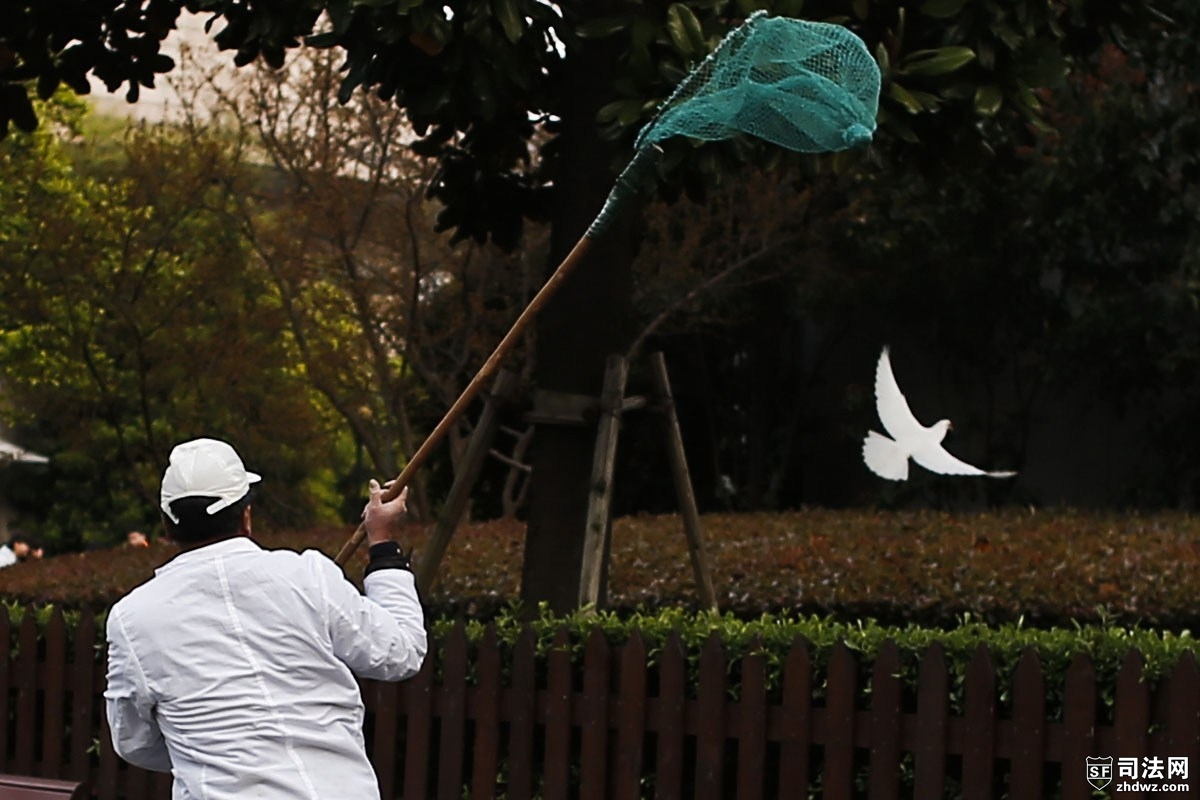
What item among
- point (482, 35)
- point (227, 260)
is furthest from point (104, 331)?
point (482, 35)

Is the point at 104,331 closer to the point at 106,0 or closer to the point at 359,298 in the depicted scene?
the point at 359,298

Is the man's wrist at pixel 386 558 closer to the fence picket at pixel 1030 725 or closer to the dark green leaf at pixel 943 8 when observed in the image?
the fence picket at pixel 1030 725

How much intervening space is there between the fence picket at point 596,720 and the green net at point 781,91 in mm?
1613

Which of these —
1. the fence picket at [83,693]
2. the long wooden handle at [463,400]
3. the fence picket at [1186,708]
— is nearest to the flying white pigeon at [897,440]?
the fence picket at [1186,708]

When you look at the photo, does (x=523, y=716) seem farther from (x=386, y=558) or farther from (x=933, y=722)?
(x=386, y=558)

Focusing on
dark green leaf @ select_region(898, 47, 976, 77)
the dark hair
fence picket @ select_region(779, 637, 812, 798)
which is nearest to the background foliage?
fence picket @ select_region(779, 637, 812, 798)

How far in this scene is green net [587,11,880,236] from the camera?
14.9ft

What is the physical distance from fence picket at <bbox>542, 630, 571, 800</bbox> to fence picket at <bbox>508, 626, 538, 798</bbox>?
0.06 metres

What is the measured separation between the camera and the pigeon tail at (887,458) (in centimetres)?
668

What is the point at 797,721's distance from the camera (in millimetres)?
5195

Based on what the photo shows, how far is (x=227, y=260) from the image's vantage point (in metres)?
16.4

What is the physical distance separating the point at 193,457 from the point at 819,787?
250cm

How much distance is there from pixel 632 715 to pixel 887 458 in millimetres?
1866

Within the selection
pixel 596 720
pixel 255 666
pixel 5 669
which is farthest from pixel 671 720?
pixel 5 669
